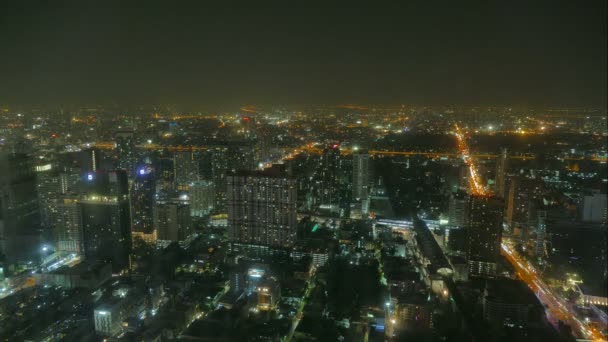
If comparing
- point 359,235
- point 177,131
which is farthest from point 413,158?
point 177,131

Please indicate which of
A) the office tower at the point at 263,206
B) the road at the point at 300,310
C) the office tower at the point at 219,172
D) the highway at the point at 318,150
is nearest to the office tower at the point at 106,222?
the office tower at the point at 263,206

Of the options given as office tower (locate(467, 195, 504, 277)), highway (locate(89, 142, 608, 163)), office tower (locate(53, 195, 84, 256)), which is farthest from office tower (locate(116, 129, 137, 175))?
office tower (locate(467, 195, 504, 277))

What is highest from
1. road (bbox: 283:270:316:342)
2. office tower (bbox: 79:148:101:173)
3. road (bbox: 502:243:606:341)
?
office tower (bbox: 79:148:101:173)

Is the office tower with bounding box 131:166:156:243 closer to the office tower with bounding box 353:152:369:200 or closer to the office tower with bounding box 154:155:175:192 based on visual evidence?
the office tower with bounding box 154:155:175:192

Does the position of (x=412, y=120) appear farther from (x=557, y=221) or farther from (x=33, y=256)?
(x=33, y=256)

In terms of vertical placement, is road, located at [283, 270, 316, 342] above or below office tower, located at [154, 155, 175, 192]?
below

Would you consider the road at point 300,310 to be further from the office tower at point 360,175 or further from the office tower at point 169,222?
the office tower at point 360,175
